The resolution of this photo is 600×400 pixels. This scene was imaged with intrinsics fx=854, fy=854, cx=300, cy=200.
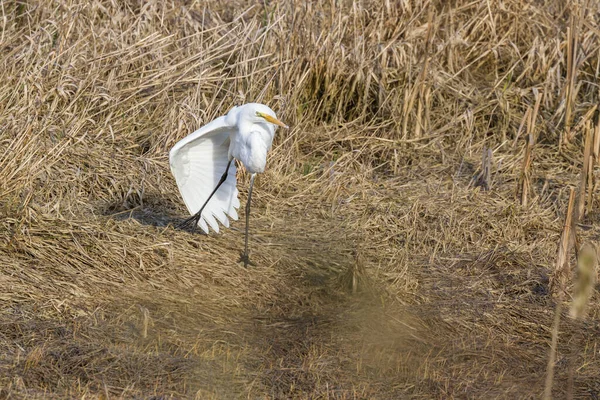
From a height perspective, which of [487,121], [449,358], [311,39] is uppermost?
[311,39]

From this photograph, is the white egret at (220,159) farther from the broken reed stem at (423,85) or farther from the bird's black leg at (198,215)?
the broken reed stem at (423,85)

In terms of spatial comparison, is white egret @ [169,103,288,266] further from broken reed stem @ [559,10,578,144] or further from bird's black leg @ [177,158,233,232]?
broken reed stem @ [559,10,578,144]

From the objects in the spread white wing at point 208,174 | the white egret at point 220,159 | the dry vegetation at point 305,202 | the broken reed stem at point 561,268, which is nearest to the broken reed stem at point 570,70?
the dry vegetation at point 305,202

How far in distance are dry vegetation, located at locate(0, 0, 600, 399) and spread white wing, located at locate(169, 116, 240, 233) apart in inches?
5.9

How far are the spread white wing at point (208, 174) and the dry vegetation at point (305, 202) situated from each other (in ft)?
0.49

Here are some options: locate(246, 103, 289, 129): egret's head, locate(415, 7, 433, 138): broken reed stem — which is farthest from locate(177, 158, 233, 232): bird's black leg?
locate(415, 7, 433, 138): broken reed stem

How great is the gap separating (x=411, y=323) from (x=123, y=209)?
1.79 metres

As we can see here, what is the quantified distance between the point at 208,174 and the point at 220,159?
0.12m

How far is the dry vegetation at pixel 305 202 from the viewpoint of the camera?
333cm

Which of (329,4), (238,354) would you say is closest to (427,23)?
(329,4)

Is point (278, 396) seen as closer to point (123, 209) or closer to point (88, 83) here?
point (123, 209)

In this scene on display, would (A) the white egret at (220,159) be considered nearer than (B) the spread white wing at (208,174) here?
Yes

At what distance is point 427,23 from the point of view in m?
5.78

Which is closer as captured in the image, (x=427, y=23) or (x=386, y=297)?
(x=386, y=297)
